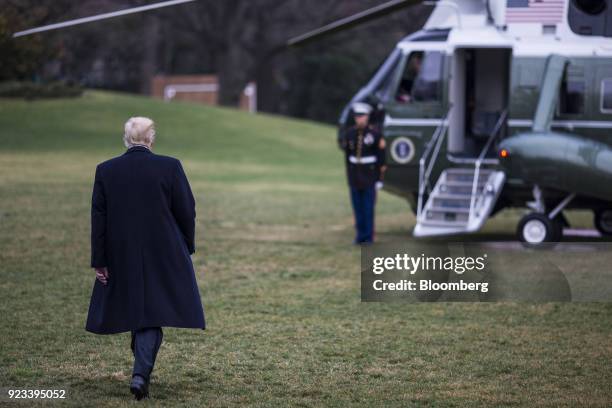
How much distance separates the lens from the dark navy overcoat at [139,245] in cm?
700

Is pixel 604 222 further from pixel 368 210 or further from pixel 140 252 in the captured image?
pixel 140 252

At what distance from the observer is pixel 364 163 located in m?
14.8

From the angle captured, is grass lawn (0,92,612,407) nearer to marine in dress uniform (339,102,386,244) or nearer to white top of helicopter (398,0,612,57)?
marine in dress uniform (339,102,386,244)

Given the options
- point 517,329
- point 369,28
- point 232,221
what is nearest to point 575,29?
point 517,329

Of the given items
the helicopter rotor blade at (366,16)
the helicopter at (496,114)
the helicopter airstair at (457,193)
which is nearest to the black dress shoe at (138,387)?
the helicopter rotor blade at (366,16)

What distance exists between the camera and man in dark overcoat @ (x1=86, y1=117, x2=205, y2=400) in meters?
6.99

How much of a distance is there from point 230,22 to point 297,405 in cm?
4235

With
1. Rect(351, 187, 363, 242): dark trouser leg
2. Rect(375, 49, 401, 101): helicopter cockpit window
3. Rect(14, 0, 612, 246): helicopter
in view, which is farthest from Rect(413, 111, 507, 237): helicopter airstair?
Rect(375, 49, 401, 101): helicopter cockpit window

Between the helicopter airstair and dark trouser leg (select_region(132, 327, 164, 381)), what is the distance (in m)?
7.74

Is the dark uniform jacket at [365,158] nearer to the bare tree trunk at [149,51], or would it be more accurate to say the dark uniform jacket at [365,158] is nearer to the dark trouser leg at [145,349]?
the dark trouser leg at [145,349]

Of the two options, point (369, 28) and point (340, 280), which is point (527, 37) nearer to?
point (340, 280)

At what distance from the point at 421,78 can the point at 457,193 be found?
167 centimetres

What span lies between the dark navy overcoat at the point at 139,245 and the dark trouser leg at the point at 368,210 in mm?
7884

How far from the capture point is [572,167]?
545 inches
